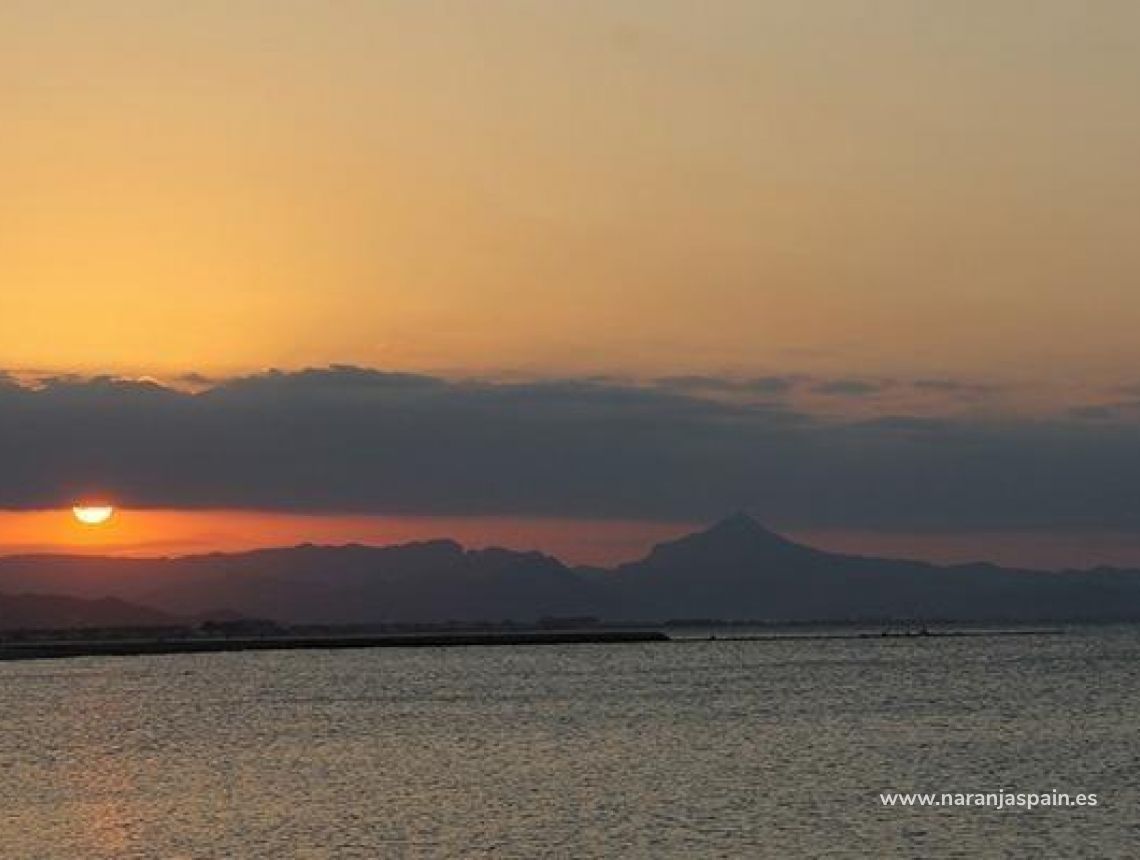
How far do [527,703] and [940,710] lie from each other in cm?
3223

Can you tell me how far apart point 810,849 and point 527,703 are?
3131 inches

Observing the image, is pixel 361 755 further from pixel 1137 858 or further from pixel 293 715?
pixel 1137 858

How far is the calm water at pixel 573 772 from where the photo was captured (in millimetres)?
59500

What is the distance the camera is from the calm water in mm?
59500

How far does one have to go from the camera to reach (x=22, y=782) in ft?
273

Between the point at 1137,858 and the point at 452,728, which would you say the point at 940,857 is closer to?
the point at 1137,858

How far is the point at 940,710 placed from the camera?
119 meters

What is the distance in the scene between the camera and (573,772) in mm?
80562

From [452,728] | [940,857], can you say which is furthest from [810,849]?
[452,728]

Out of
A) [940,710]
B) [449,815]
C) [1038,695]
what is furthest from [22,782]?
[1038,695]

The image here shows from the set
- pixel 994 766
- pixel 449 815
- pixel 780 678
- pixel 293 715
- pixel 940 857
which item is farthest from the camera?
pixel 780 678

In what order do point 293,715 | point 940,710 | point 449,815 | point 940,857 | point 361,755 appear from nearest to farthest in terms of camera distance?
point 940,857 → point 449,815 → point 361,755 → point 940,710 → point 293,715

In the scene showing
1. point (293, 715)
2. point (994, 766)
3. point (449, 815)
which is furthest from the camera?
point (293, 715)

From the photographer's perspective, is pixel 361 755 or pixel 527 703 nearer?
pixel 361 755
